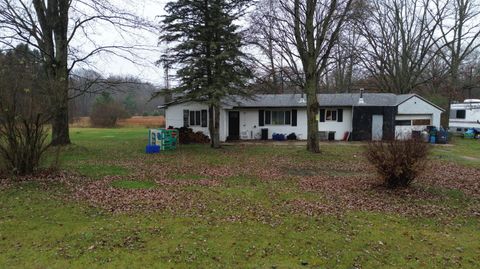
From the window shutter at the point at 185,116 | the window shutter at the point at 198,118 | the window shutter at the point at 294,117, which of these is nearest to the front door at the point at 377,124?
the window shutter at the point at 294,117

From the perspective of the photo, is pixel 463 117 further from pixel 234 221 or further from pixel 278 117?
pixel 234 221

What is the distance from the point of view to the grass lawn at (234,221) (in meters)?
4.30

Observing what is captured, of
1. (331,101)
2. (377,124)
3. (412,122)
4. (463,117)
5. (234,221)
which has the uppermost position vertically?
(331,101)

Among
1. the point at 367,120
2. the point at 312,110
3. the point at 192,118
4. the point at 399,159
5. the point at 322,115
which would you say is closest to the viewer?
the point at 399,159

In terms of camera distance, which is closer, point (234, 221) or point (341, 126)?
point (234, 221)

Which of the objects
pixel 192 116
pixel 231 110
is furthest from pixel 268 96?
pixel 192 116

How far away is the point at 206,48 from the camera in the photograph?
17.4 m

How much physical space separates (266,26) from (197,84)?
460 cm

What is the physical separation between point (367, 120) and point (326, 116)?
9.44ft

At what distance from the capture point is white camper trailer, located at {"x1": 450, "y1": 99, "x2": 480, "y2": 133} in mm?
26650

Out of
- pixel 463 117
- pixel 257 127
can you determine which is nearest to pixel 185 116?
pixel 257 127

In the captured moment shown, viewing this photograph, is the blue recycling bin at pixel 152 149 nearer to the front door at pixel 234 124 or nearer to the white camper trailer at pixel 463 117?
the front door at pixel 234 124

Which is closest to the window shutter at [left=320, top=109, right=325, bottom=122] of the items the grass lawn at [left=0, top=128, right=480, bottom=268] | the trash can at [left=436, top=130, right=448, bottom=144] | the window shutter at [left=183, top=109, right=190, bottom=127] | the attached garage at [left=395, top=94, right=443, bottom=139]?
the attached garage at [left=395, top=94, right=443, bottom=139]

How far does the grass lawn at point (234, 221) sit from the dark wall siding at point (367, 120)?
44.6 feet
